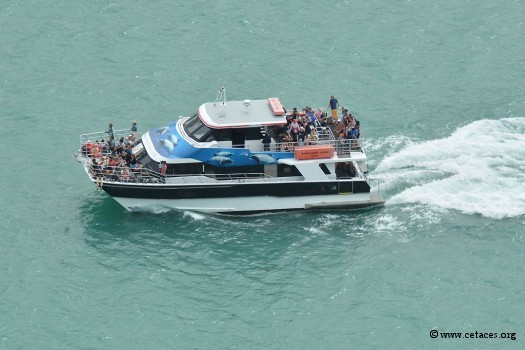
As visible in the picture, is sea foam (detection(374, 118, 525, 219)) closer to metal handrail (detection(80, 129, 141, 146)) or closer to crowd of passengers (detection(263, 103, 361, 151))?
crowd of passengers (detection(263, 103, 361, 151))

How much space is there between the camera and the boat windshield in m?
62.1

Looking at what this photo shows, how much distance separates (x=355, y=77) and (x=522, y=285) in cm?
2465

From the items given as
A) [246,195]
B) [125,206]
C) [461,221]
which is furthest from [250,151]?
[461,221]

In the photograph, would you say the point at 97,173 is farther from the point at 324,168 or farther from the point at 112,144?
the point at 324,168

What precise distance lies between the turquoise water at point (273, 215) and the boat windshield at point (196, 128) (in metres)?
4.14

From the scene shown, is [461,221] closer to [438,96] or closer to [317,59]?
[438,96]

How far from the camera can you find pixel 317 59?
78.8 m

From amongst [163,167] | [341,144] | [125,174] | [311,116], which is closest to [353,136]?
[341,144]

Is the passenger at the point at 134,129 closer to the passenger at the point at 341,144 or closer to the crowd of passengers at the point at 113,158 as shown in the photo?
the crowd of passengers at the point at 113,158

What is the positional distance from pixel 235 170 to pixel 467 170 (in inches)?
515

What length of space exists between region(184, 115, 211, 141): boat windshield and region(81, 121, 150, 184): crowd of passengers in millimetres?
2520

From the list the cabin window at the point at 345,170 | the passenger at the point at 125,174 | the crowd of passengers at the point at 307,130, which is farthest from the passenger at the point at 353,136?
the passenger at the point at 125,174

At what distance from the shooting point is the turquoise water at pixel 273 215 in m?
54.1

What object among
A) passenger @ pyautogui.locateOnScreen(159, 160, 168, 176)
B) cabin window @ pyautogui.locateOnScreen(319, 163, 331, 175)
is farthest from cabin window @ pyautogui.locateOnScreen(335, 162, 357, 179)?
passenger @ pyautogui.locateOnScreen(159, 160, 168, 176)
